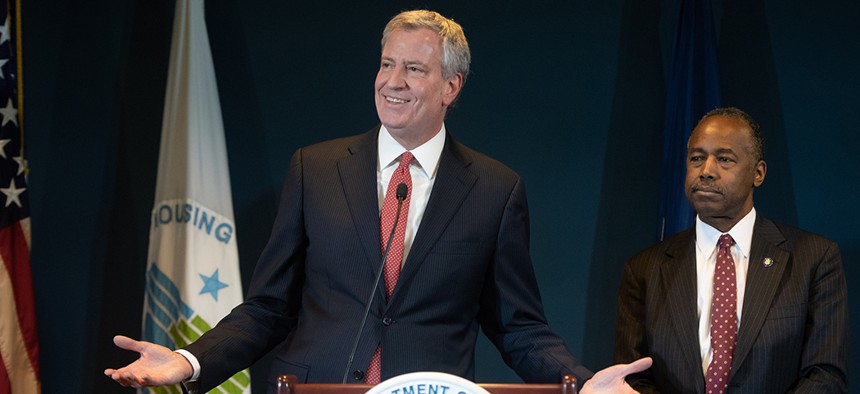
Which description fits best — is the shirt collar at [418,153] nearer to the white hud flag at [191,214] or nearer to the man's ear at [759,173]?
the man's ear at [759,173]

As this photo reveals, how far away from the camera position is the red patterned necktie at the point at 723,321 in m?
3.13

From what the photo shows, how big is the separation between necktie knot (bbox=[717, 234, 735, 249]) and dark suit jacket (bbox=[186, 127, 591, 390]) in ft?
2.94

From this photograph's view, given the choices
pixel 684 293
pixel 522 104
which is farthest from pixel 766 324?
pixel 522 104

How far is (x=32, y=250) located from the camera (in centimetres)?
416

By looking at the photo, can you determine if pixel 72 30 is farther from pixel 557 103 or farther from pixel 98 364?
pixel 557 103

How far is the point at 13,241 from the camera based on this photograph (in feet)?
12.0

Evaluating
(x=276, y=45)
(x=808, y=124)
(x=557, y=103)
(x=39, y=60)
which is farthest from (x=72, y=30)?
(x=808, y=124)

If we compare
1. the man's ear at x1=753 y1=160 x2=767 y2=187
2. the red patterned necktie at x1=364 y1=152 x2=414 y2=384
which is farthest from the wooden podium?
the man's ear at x1=753 y1=160 x2=767 y2=187

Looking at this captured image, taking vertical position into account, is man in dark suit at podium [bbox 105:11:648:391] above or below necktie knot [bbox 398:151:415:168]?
below

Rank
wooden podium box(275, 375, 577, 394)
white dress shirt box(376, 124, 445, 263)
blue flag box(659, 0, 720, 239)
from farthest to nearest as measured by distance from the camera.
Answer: blue flag box(659, 0, 720, 239) < white dress shirt box(376, 124, 445, 263) < wooden podium box(275, 375, 577, 394)

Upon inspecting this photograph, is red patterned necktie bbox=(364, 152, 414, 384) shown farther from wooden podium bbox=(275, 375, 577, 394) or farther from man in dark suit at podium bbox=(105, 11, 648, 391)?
wooden podium bbox=(275, 375, 577, 394)

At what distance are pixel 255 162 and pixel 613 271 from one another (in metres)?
1.66

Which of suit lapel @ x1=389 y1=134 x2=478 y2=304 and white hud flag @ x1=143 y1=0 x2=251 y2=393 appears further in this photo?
white hud flag @ x1=143 y1=0 x2=251 y2=393

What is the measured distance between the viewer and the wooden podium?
1887 millimetres
